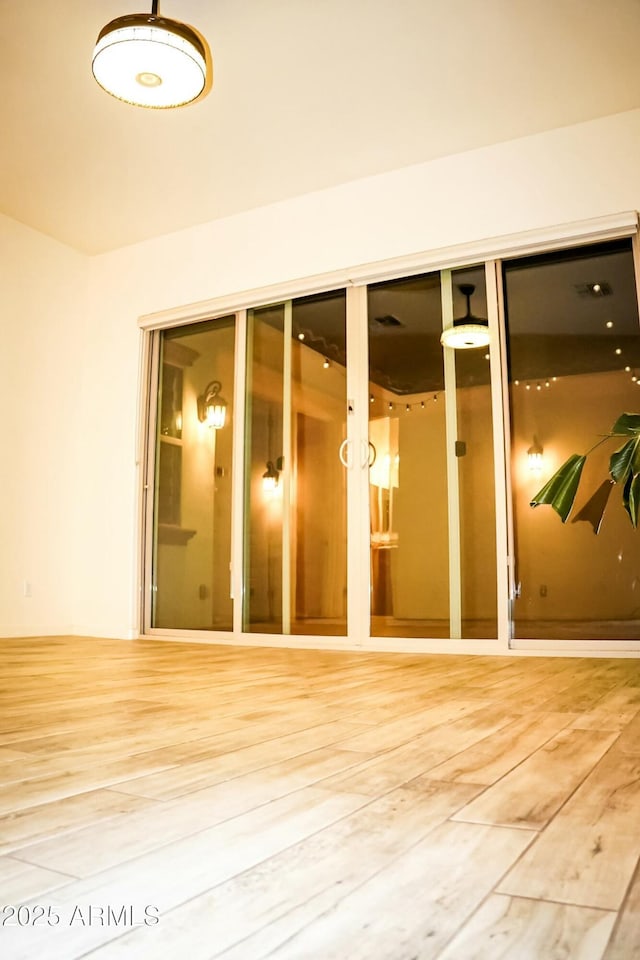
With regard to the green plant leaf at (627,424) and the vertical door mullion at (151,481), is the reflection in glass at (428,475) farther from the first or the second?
the vertical door mullion at (151,481)

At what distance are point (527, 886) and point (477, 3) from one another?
11.2 ft

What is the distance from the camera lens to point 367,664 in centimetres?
329

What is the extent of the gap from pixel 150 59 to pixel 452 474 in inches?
95.0

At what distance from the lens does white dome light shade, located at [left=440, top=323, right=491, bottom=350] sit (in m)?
4.07

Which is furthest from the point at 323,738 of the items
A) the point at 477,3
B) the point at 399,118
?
the point at 399,118

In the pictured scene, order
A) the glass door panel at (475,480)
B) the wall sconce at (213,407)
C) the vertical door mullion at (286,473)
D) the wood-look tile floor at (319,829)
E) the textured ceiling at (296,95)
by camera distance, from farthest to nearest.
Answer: the wall sconce at (213,407) → the vertical door mullion at (286,473) → the glass door panel at (475,480) → the textured ceiling at (296,95) → the wood-look tile floor at (319,829)

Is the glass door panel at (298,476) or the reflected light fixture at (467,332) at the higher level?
the reflected light fixture at (467,332)

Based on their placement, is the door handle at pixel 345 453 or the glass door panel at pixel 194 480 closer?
the door handle at pixel 345 453

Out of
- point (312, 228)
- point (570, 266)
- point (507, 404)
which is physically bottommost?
point (507, 404)

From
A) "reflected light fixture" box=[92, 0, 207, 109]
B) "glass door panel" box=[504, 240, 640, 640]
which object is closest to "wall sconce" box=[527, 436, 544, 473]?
"glass door panel" box=[504, 240, 640, 640]

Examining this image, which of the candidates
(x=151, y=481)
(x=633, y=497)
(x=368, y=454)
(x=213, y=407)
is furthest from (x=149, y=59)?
(x=151, y=481)

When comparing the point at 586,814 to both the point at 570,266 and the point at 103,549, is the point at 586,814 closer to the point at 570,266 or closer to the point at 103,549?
the point at 570,266

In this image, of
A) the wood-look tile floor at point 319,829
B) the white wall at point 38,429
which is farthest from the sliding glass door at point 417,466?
the wood-look tile floor at point 319,829

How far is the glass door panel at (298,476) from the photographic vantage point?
434cm
